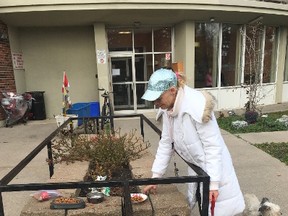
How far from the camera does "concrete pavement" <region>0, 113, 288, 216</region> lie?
3598 mm

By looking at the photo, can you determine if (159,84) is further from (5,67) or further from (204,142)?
(5,67)

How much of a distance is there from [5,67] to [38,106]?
162 centimetres

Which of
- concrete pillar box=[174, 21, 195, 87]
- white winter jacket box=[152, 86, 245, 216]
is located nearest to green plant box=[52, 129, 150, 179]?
white winter jacket box=[152, 86, 245, 216]

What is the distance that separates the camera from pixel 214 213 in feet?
6.59

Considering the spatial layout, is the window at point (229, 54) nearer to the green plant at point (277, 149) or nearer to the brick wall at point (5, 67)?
the green plant at point (277, 149)

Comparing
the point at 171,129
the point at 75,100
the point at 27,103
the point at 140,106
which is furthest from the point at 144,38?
the point at 171,129

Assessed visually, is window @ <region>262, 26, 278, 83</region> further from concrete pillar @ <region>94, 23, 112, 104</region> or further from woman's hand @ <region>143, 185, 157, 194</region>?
woman's hand @ <region>143, 185, 157, 194</region>

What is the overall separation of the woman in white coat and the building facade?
6741 millimetres

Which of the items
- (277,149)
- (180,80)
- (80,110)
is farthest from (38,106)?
(180,80)

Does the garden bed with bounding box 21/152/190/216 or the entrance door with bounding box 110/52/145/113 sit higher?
the entrance door with bounding box 110/52/145/113

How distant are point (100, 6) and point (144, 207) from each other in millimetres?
6717

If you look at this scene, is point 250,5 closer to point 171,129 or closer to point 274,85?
point 274,85

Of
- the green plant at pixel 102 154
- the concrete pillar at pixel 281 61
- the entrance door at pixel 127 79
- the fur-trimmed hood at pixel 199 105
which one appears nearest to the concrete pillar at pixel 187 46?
the entrance door at pixel 127 79

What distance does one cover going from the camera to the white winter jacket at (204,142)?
180cm
